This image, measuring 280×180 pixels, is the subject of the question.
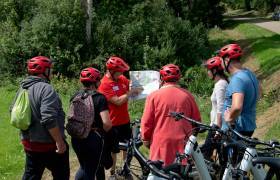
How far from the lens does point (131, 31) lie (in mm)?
25094

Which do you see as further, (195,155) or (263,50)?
(263,50)

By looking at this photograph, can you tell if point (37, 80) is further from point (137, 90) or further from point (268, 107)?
point (268, 107)

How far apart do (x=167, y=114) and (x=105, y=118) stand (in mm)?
997

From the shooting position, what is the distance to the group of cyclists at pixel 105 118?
5.37 metres

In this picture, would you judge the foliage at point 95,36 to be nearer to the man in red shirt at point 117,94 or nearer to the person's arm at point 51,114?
the man in red shirt at point 117,94

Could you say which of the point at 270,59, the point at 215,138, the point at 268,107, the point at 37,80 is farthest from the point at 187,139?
the point at 270,59

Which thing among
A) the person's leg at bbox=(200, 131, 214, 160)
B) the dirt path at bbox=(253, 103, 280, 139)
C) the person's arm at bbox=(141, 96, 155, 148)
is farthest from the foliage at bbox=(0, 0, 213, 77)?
the person's arm at bbox=(141, 96, 155, 148)

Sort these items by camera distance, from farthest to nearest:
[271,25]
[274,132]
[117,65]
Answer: [271,25] → [274,132] → [117,65]

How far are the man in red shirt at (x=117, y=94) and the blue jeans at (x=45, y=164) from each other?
4.23 ft

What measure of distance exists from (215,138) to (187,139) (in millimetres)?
701

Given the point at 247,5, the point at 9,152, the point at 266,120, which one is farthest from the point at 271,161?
the point at 247,5

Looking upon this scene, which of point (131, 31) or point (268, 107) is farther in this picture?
point (131, 31)

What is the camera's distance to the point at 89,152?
19.8 ft

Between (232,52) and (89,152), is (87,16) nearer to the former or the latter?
(89,152)
